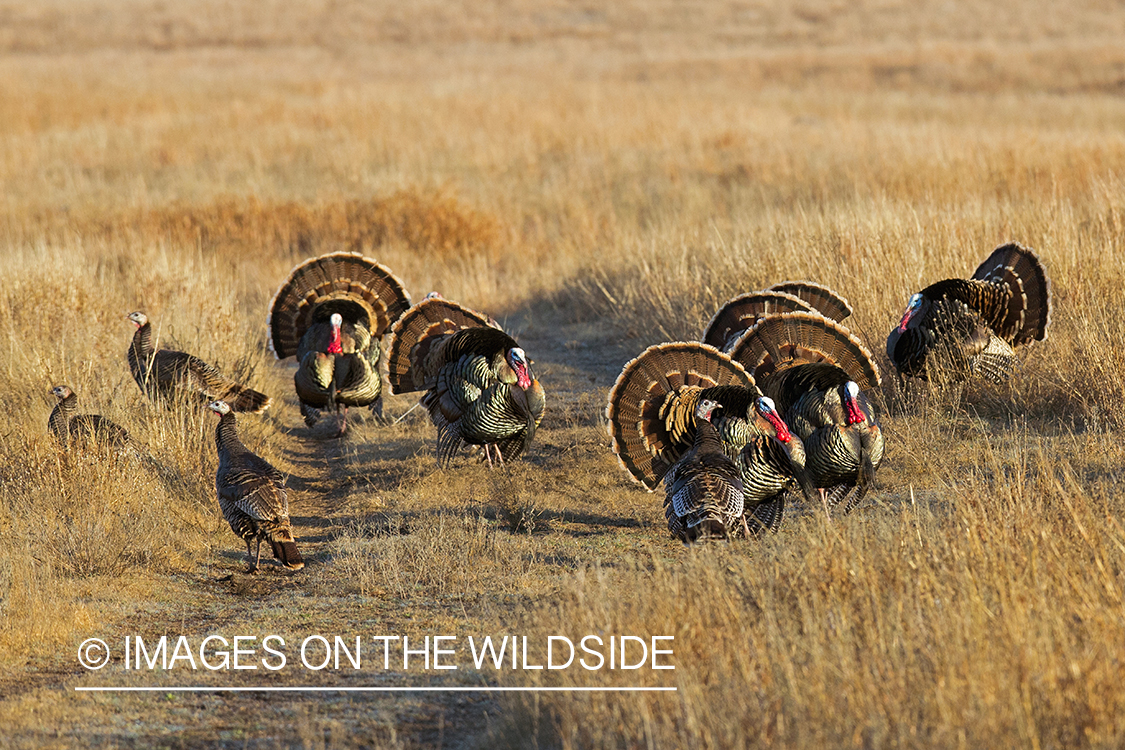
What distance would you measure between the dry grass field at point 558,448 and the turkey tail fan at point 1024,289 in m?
0.25

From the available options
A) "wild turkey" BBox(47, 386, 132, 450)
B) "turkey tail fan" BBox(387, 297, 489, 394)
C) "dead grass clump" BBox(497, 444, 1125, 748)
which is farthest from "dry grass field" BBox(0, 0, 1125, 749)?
"turkey tail fan" BBox(387, 297, 489, 394)

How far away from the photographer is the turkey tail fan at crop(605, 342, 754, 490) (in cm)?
606

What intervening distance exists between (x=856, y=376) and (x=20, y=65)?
1214 inches

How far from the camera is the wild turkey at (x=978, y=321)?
24.5 ft

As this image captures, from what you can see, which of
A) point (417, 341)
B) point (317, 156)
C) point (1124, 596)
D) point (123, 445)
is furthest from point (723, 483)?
point (317, 156)

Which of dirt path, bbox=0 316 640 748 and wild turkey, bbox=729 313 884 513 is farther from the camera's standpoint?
wild turkey, bbox=729 313 884 513

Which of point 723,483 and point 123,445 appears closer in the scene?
point 723,483

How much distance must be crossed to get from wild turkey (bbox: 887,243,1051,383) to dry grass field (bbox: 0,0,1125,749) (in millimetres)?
240

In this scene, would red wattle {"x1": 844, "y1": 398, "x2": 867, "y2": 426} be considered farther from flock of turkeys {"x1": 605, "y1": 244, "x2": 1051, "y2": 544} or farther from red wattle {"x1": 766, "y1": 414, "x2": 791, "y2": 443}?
red wattle {"x1": 766, "y1": 414, "x2": 791, "y2": 443}

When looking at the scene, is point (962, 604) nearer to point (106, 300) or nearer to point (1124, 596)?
point (1124, 596)

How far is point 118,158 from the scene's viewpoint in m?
18.9

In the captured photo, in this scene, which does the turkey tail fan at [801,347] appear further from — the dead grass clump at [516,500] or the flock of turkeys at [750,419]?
the dead grass clump at [516,500]

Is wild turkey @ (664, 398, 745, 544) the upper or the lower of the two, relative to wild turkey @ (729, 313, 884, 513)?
lower

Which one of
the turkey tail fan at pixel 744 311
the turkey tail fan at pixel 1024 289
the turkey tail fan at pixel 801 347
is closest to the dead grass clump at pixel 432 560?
the turkey tail fan at pixel 801 347
